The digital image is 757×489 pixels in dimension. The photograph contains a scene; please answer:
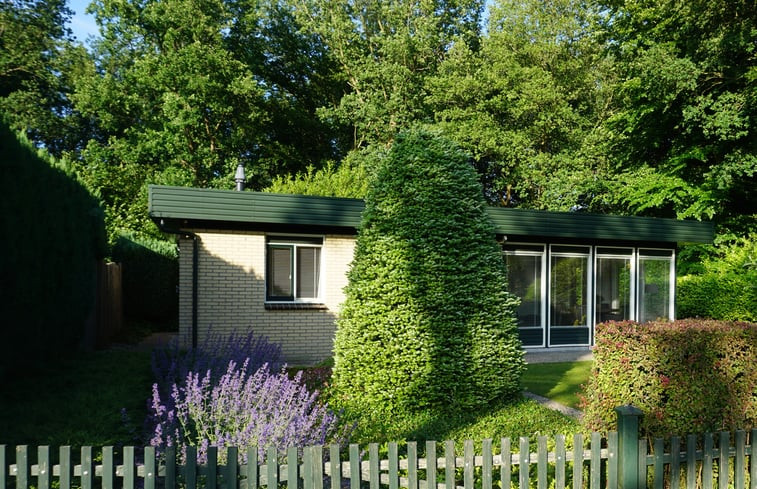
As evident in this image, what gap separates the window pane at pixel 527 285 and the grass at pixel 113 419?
7.01 metres

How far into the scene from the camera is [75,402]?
695 centimetres

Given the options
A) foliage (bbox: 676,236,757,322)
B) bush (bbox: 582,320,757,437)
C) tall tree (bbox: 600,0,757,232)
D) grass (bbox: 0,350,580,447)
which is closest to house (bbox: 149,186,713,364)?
grass (bbox: 0,350,580,447)

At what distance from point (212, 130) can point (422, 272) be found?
73.8 ft

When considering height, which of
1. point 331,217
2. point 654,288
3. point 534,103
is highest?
point 534,103

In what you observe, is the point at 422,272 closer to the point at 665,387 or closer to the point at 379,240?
the point at 379,240

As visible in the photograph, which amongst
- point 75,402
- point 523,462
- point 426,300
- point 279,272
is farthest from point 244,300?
point 523,462

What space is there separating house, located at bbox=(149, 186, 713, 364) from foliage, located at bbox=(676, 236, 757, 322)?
3.62m

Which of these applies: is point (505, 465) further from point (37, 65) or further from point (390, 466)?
point (37, 65)

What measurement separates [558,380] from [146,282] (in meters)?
13.3

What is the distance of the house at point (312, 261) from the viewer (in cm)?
1093

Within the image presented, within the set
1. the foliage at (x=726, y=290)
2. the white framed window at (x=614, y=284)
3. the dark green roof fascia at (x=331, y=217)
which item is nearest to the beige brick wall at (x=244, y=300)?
the dark green roof fascia at (x=331, y=217)

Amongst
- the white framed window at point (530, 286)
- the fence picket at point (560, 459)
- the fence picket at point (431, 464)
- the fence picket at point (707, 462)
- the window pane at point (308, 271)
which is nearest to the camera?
the fence picket at point (431, 464)

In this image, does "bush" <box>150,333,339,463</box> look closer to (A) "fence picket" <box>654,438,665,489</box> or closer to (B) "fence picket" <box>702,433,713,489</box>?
(A) "fence picket" <box>654,438,665,489</box>

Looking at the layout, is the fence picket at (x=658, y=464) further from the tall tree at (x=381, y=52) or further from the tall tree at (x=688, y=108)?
the tall tree at (x=381, y=52)
